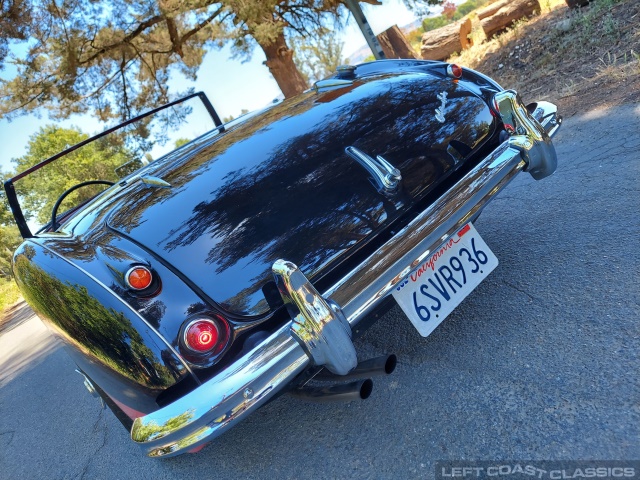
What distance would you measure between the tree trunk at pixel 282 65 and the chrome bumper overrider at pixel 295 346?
988cm

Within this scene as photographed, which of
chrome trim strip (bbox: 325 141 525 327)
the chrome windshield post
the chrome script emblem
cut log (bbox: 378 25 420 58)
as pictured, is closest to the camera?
chrome trim strip (bbox: 325 141 525 327)

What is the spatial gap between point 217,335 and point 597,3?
7181 mm

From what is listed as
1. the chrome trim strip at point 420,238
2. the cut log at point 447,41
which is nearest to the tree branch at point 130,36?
the cut log at point 447,41

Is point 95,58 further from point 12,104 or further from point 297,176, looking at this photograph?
point 297,176

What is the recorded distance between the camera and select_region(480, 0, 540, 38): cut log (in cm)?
864

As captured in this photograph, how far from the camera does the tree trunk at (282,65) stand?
11.0 metres

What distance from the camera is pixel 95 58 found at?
10.3 meters

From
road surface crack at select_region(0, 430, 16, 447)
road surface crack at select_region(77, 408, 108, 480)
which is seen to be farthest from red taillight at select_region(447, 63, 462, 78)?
road surface crack at select_region(0, 430, 16, 447)

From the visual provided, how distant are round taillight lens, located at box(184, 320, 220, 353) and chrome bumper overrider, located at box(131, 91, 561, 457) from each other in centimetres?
11

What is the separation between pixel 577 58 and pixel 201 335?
5803mm

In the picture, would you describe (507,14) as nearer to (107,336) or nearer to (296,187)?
(296,187)

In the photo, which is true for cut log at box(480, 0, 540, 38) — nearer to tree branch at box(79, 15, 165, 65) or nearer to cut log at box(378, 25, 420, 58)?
cut log at box(378, 25, 420, 58)

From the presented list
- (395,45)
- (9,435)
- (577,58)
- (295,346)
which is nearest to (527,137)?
(295,346)

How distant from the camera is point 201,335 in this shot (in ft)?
5.13
